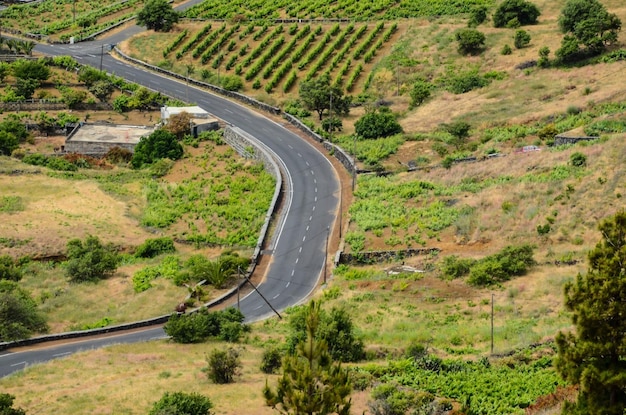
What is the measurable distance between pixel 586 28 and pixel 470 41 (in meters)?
13.9

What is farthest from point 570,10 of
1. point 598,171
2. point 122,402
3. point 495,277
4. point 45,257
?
point 122,402

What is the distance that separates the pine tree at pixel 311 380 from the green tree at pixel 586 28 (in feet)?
269

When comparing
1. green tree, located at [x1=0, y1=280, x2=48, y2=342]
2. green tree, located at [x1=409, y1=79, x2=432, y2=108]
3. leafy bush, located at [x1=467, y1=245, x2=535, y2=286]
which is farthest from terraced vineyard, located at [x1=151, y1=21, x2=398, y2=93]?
green tree, located at [x1=0, y1=280, x2=48, y2=342]

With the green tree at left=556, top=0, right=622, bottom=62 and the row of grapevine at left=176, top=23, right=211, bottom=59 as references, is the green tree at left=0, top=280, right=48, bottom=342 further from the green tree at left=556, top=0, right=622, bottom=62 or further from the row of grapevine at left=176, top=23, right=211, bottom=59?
the row of grapevine at left=176, top=23, right=211, bottom=59

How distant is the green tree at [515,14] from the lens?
12038cm

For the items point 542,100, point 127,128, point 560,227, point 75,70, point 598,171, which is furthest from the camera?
point 75,70

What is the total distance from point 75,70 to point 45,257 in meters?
55.3

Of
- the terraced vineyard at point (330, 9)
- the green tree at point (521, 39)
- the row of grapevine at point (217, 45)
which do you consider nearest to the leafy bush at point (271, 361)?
the green tree at point (521, 39)

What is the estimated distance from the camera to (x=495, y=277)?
2416 inches

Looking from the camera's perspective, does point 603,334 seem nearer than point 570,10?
Yes

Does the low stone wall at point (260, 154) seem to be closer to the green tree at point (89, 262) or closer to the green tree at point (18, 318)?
the green tree at point (89, 262)

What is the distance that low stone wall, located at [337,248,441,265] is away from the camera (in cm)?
7025

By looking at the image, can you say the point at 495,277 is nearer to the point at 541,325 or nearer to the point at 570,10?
the point at 541,325

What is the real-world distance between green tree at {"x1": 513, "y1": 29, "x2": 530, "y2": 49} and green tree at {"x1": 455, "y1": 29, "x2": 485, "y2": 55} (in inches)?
162
